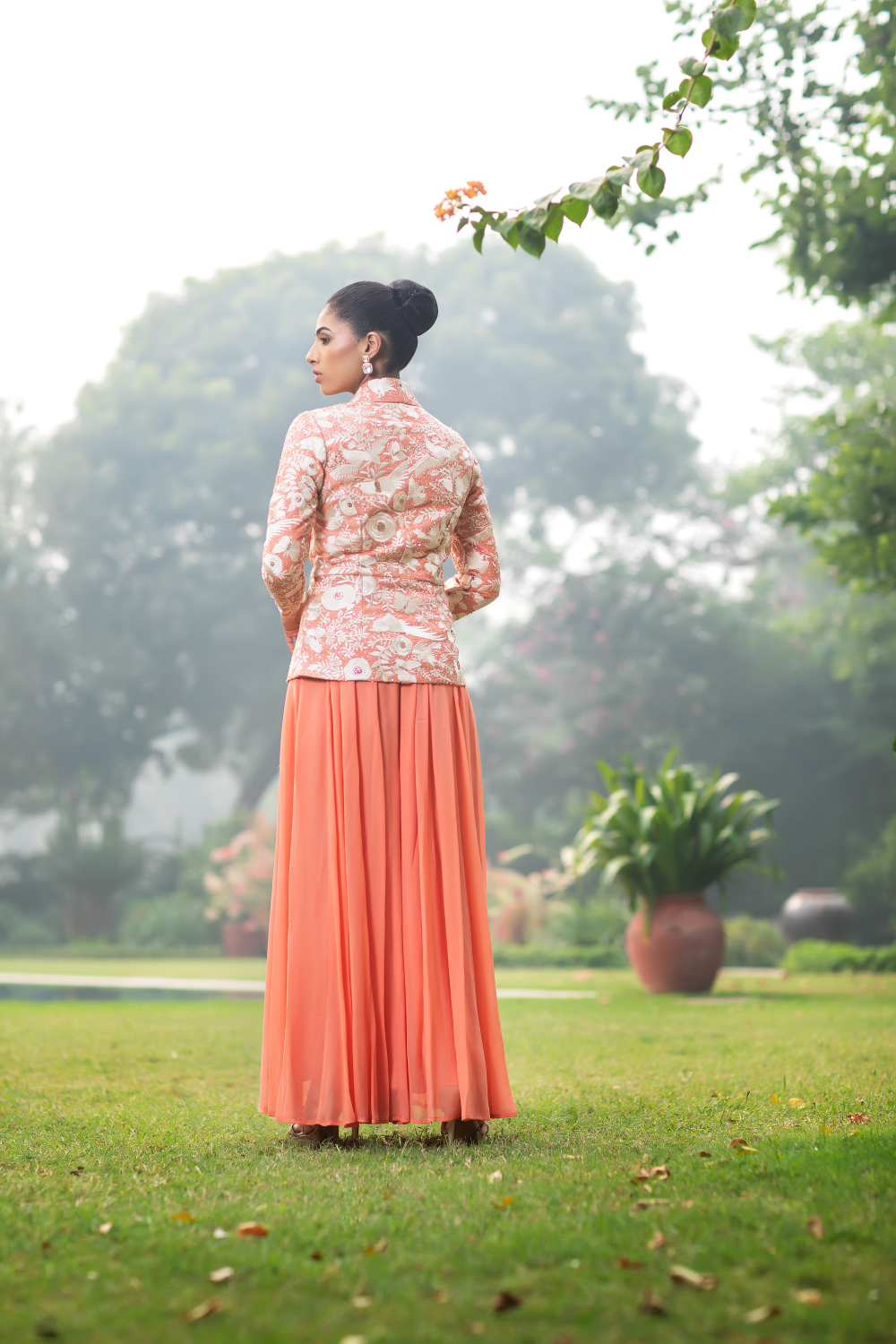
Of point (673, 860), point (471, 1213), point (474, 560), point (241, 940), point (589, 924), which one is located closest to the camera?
point (471, 1213)

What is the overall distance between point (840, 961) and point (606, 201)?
830cm

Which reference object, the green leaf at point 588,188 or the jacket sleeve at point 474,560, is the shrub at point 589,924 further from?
the green leaf at point 588,188

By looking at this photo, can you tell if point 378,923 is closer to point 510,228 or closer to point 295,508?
point 295,508

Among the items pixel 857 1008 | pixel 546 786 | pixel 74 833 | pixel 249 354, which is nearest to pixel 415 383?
pixel 249 354

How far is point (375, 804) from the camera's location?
2922 mm

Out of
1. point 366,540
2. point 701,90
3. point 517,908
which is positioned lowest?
point 517,908

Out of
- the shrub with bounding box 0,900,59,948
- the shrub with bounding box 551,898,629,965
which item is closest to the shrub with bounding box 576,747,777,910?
the shrub with bounding box 551,898,629,965

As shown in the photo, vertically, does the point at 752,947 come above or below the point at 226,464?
below

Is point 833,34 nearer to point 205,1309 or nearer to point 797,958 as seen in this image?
point 797,958

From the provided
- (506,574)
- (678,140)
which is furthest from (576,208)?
(506,574)

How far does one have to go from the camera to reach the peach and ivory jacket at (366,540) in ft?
9.80

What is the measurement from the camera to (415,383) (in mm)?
22875

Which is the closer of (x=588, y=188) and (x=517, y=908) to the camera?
(x=588, y=188)

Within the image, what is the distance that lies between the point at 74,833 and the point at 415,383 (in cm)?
1045
